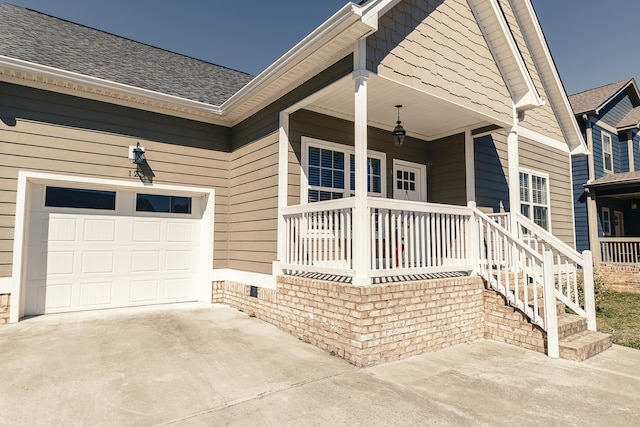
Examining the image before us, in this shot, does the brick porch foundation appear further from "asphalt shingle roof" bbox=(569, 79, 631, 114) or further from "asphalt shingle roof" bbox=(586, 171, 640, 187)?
"asphalt shingle roof" bbox=(569, 79, 631, 114)

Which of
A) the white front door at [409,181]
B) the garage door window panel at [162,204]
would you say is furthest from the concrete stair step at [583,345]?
the garage door window panel at [162,204]

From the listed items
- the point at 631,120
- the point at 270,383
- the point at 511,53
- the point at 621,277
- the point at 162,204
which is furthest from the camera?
the point at 631,120

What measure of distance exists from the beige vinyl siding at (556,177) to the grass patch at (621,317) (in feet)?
5.83

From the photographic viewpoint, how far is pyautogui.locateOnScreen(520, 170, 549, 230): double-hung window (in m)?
9.12

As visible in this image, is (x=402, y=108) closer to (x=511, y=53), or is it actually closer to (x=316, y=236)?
(x=511, y=53)

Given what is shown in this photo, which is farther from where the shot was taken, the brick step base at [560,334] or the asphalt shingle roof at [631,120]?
the asphalt shingle roof at [631,120]

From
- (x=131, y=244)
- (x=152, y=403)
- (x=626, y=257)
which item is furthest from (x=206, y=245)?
(x=626, y=257)

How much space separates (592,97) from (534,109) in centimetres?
525

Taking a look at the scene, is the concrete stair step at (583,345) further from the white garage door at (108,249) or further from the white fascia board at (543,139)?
the white garage door at (108,249)

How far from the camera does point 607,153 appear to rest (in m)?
12.9

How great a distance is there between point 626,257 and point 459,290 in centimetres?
962

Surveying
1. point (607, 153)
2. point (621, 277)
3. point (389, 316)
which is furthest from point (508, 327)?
point (607, 153)

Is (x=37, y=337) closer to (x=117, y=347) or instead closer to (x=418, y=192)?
(x=117, y=347)

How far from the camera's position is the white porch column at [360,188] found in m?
4.50
